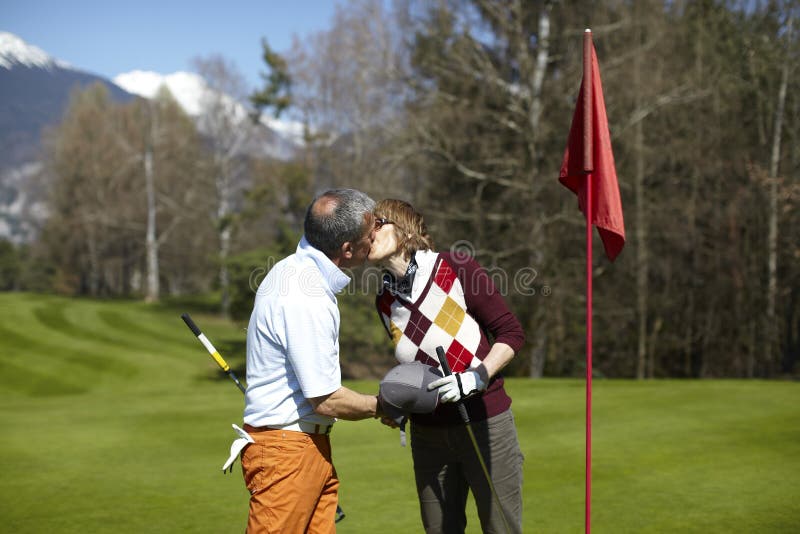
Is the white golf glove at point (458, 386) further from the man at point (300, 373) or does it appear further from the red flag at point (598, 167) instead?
the red flag at point (598, 167)

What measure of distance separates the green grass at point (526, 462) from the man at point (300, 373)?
242 centimetres

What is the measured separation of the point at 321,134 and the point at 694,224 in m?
16.5

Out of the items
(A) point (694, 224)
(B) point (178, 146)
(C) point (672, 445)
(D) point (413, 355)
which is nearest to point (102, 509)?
(D) point (413, 355)

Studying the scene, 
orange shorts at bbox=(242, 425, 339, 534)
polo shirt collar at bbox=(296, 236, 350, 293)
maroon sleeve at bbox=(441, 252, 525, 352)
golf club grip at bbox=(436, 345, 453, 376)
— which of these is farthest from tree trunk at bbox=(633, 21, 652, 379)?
orange shorts at bbox=(242, 425, 339, 534)

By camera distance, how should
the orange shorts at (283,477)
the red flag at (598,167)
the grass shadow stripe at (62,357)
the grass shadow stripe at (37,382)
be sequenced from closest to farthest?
the orange shorts at (283,477), the red flag at (598,167), the grass shadow stripe at (37,382), the grass shadow stripe at (62,357)

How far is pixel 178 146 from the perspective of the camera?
50156 mm

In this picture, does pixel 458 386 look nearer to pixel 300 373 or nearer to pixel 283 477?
pixel 300 373

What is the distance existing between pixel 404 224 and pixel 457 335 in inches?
22.9

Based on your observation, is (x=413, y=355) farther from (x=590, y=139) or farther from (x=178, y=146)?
(x=178, y=146)

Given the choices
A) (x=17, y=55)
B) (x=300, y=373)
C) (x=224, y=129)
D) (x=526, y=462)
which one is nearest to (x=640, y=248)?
(x=526, y=462)

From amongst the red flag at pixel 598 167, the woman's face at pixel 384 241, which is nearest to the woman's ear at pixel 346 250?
the woman's face at pixel 384 241

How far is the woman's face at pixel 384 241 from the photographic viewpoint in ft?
11.5

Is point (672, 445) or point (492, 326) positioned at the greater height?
point (492, 326)

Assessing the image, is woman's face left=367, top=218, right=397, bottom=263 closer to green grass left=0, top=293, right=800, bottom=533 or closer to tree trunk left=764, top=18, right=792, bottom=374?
green grass left=0, top=293, right=800, bottom=533
